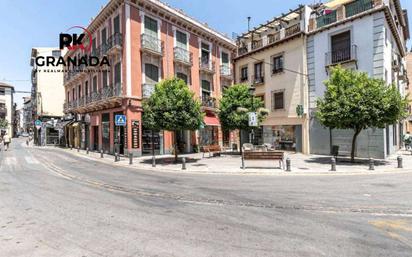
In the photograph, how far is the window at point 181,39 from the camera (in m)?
22.7

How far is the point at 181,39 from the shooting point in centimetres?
2308

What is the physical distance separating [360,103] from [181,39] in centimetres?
1547

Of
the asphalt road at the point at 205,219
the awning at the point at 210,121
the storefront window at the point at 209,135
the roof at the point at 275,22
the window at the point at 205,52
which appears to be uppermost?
the roof at the point at 275,22

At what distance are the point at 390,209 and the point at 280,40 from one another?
18.9 meters

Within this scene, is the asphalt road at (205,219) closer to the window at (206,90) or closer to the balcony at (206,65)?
the window at (206,90)

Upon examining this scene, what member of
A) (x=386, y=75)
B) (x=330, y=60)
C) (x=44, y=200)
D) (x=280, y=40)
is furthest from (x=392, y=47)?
(x=44, y=200)

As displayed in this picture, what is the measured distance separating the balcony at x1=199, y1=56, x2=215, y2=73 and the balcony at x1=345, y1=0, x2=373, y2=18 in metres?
12.1

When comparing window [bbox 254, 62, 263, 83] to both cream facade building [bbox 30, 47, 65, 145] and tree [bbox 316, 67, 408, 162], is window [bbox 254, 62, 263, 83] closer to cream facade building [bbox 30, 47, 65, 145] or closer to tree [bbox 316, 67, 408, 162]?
tree [bbox 316, 67, 408, 162]

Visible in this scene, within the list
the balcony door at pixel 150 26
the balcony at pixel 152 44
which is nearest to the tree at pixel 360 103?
the balcony at pixel 152 44

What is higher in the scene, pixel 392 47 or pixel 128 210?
pixel 392 47

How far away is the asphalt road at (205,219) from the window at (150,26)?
14.6m

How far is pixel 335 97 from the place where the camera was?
14.3 meters

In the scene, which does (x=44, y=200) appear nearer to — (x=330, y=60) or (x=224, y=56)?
(x=330, y=60)

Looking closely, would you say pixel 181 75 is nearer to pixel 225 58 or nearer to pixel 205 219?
pixel 225 58
